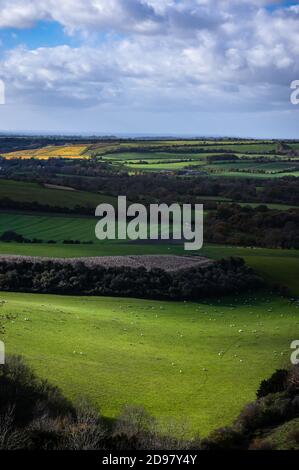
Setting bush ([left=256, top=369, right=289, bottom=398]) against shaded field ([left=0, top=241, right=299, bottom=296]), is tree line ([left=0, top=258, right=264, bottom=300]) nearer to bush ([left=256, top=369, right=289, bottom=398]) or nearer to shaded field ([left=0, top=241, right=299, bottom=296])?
shaded field ([left=0, top=241, right=299, bottom=296])

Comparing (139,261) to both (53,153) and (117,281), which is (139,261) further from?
(53,153)

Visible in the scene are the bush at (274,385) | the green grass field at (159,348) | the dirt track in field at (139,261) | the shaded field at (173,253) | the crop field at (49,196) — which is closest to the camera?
the green grass field at (159,348)

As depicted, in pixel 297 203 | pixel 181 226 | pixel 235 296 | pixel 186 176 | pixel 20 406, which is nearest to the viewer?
pixel 20 406

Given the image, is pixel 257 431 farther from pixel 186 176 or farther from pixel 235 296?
pixel 186 176

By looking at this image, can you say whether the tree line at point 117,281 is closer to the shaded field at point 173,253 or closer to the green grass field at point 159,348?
the green grass field at point 159,348

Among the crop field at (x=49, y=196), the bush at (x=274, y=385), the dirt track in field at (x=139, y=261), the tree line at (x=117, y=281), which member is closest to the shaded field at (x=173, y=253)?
the dirt track in field at (x=139, y=261)

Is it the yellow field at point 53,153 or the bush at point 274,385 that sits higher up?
the yellow field at point 53,153
